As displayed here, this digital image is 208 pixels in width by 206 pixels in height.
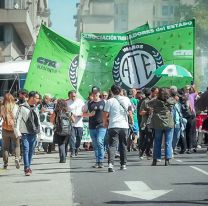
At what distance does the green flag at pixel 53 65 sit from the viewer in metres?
20.9

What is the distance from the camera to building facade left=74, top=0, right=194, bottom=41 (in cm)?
13350

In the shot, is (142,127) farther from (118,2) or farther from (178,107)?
(118,2)

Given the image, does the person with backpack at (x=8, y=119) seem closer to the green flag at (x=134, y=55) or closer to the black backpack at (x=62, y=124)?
the black backpack at (x=62, y=124)

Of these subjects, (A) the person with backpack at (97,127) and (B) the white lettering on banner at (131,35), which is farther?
(B) the white lettering on banner at (131,35)

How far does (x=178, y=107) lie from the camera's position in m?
17.8

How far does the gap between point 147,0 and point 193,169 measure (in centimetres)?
14101

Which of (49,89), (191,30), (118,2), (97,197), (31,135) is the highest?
(118,2)

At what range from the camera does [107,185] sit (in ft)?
36.4

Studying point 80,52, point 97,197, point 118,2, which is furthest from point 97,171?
point 118,2

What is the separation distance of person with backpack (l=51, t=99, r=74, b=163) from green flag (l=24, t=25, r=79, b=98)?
14.5ft

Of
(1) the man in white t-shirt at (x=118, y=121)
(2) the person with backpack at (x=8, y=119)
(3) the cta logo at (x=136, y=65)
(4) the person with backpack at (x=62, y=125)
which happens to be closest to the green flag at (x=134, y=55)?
(3) the cta logo at (x=136, y=65)

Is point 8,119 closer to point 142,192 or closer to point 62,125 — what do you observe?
point 62,125

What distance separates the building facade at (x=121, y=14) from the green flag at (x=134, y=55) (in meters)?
96.2

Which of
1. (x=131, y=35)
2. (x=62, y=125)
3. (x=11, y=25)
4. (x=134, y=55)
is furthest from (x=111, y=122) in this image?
(x=11, y=25)
